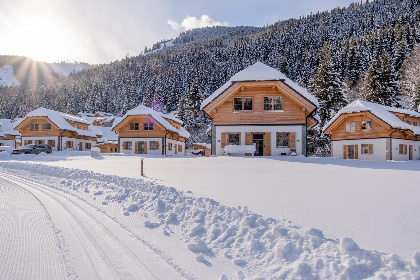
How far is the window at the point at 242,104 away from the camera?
28109 millimetres

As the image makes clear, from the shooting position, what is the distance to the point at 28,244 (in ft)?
17.6

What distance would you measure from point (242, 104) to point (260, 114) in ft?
6.31

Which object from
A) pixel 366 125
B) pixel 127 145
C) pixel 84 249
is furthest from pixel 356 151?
pixel 84 249

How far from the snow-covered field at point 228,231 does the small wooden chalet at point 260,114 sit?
684 inches

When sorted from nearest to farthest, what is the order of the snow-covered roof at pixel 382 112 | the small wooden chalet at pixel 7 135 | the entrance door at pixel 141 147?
the snow-covered roof at pixel 382 112
the entrance door at pixel 141 147
the small wooden chalet at pixel 7 135

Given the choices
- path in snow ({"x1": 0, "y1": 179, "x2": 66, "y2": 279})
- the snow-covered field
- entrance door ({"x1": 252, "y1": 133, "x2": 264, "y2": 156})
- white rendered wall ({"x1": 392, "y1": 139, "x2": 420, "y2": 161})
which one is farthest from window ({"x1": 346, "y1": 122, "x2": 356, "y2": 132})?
path in snow ({"x1": 0, "y1": 179, "x2": 66, "y2": 279})

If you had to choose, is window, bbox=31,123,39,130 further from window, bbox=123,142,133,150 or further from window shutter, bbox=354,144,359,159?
window shutter, bbox=354,144,359,159

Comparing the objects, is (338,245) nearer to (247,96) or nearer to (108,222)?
(108,222)

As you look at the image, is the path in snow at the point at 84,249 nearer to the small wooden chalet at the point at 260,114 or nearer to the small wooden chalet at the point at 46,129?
the small wooden chalet at the point at 260,114

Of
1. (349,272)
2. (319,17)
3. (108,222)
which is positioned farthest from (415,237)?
(319,17)

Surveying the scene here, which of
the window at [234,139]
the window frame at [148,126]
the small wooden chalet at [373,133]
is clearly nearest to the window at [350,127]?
the small wooden chalet at [373,133]

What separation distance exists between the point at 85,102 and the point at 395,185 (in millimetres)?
134766

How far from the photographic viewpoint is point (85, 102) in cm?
12938

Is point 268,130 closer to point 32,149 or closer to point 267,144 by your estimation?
point 267,144
